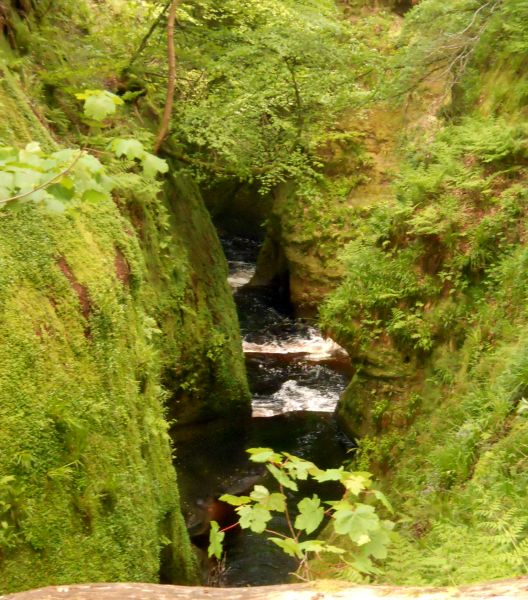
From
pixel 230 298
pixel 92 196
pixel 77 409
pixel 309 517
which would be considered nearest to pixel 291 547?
pixel 309 517

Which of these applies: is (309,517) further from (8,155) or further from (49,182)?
(8,155)

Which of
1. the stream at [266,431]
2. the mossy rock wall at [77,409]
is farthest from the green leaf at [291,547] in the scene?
the stream at [266,431]

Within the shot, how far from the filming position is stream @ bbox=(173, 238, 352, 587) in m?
9.72

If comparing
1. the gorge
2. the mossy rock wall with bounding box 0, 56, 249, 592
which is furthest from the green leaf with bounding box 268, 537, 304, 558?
the mossy rock wall with bounding box 0, 56, 249, 592

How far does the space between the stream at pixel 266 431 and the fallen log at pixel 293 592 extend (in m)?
6.49

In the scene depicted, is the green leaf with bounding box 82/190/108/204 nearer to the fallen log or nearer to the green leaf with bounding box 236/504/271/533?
the green leaf with bounding box 236/504/271/533

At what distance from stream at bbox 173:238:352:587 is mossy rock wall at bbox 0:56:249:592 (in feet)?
6.38

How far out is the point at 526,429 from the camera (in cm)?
483

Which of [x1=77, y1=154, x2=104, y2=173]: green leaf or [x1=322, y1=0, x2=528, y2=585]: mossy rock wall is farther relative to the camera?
[x1=322, y1=0, x2=528, y2=585]: mossy rock wall

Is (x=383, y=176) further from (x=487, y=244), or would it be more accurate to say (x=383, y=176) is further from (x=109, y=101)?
(x=109, y=101)

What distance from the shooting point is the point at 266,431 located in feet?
43.1

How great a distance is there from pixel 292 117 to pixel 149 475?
27.8 ft

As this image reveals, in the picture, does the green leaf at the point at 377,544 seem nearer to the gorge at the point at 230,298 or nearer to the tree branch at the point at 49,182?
the gorge at the point at 230,298

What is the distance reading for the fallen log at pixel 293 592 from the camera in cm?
260
